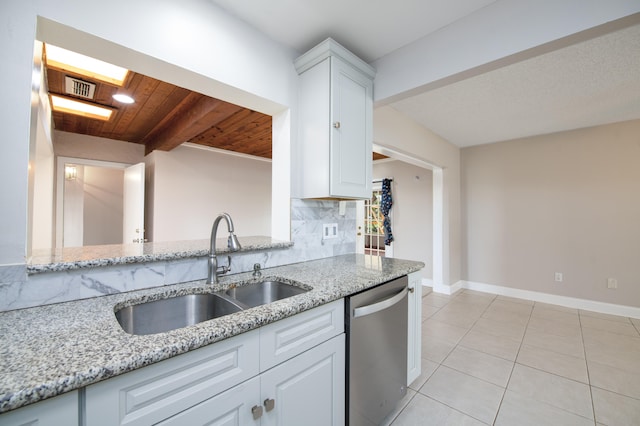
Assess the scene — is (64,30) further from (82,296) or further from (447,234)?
(447,234)

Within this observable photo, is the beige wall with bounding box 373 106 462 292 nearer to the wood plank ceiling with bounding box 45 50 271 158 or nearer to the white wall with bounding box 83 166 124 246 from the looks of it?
the wood plank ceiling with bounding box 45 50 271 158

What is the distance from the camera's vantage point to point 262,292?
149 cm

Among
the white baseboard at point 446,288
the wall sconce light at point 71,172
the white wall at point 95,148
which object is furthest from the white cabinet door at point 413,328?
the wall sconce light at point 71,172

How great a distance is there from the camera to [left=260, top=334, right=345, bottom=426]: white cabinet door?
37.7 inches

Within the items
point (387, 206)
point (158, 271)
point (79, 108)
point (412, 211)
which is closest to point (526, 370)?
point (158, 271)

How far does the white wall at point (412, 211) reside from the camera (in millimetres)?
4691

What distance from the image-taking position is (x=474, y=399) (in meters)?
1.84

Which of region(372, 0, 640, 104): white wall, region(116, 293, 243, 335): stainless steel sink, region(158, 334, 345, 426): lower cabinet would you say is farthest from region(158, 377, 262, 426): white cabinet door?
region(372, 0, 640, 104): white wall

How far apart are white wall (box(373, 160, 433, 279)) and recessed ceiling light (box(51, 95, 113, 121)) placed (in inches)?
170

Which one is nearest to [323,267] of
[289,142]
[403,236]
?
[289,142]

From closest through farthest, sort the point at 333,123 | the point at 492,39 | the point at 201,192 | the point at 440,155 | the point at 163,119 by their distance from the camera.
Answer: the point at 492,39
the point at 333,123
the point at 163,119
the point at 440,155
the point at 201,192

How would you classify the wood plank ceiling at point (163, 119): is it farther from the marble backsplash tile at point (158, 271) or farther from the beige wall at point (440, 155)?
the beige wall at point (440, 155)

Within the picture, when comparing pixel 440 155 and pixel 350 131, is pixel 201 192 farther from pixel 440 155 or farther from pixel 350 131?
pixel 440 155

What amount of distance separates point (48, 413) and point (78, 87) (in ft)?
8.42
